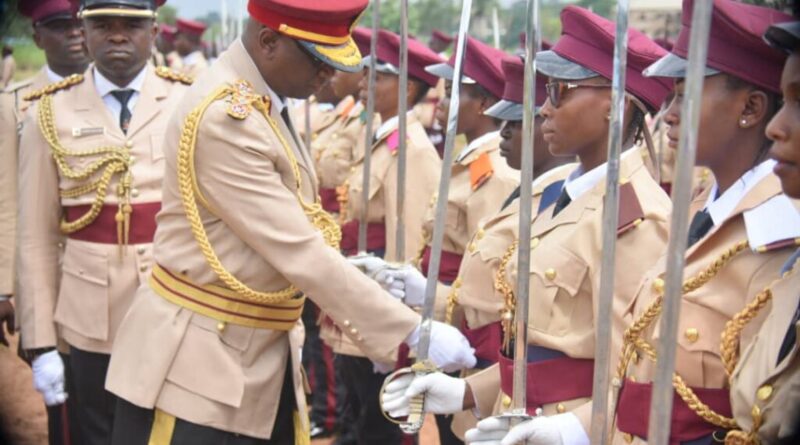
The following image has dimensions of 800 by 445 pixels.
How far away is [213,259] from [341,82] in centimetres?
377

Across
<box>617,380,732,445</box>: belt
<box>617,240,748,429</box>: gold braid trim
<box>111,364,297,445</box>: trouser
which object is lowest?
<box>111,364,297,445</box>: trouser

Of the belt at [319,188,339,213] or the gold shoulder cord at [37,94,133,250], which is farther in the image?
the belt at [319,188,339,213]

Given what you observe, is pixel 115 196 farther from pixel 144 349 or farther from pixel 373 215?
pixel 373 215

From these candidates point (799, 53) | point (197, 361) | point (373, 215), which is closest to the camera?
point (799, 53)

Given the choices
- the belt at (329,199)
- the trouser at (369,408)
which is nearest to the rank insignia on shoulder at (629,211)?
the trouser at (369,408)

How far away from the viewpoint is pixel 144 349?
3174mm

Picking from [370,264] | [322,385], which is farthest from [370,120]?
[322,385]

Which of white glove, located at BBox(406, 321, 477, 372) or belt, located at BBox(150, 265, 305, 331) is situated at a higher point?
belt, located at BBox(150, 265, 305, 331)

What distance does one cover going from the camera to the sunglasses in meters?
2.96

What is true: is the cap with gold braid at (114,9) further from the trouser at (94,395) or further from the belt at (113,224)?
the trouser at (94,395)

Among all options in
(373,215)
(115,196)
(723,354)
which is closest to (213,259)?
(115,196)

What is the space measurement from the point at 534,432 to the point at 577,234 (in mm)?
594

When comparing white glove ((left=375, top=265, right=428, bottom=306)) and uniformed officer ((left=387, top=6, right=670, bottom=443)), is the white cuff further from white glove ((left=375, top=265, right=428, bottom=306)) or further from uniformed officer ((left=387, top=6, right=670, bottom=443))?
white glove ((left=375, top=265, right=428, bottom=306))

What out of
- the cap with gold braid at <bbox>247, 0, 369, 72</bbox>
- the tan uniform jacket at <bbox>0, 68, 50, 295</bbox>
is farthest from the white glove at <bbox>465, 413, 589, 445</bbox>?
the tan uniform jacket at <bbox>0, 68, 50, 295</bbox>
